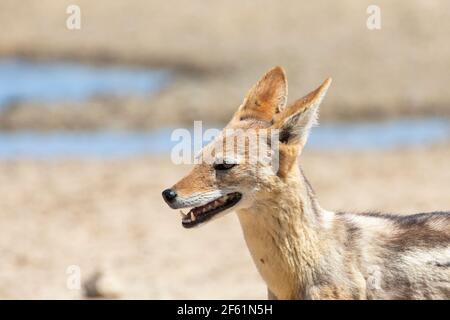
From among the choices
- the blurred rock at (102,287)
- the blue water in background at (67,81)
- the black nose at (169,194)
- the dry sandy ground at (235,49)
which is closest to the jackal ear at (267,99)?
the black nose at (169,194)

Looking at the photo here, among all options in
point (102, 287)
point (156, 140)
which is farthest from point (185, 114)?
point (102, 287)

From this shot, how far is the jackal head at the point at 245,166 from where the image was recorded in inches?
291

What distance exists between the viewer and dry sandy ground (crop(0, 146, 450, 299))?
1191 centimetres

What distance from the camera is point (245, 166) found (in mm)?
7449

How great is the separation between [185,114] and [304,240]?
1285 cm

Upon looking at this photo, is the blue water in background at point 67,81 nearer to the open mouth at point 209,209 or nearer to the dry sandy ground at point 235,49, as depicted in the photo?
the dry sandy ground at point 235,49

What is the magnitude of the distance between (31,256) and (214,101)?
826 centimetres

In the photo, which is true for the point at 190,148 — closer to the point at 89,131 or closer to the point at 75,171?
the point at 75,171

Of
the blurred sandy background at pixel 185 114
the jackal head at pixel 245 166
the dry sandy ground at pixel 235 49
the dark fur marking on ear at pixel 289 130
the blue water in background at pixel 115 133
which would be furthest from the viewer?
the dry sandy ground at pixel 235 49

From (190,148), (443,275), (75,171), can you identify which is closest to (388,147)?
(190,148)

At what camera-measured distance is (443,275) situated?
7574 mm

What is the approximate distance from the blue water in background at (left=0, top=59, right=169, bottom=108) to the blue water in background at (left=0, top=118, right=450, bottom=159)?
1.64 metres

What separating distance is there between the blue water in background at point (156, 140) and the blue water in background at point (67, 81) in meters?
1.64

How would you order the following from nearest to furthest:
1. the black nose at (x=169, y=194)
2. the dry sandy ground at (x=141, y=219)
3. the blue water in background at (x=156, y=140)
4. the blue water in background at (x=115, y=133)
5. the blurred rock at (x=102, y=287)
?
the black nose at (x=169, y=194)
the blurred rock at (x=102, y=287)
the dry sandy ground at (x=141, y=219)
the blue water in background at (x=156, y=140)
the blue water in background at (x=115, y=133)
